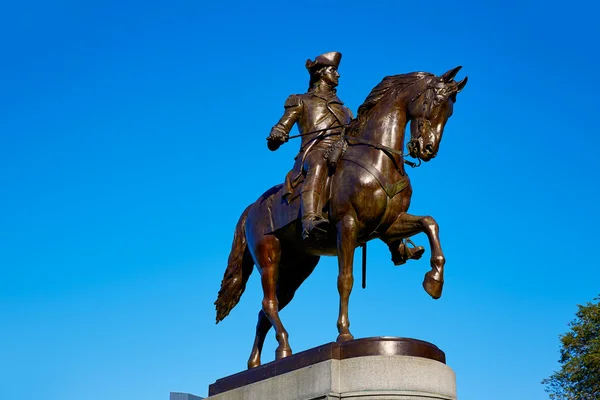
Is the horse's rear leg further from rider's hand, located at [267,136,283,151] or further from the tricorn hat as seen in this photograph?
the tricorn hat

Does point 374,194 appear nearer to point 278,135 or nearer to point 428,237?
point 428,237

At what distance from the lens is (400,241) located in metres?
13.3

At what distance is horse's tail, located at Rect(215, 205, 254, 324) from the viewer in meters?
15.0

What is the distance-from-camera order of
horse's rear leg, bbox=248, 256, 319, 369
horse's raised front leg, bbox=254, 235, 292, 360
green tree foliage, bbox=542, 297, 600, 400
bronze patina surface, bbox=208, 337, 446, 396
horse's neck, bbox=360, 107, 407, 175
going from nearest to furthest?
bronze patina surface, bbox=208, 337, 446, 396 < horse's neck, bbox=360, 107, 407, 175 < horse's raised front leg, bbox=254, 235, 292, 360 < horse's rear leg, bbox=248, 256, 319, 369 < green tree foliage, bbox=542, 297, 600, 400

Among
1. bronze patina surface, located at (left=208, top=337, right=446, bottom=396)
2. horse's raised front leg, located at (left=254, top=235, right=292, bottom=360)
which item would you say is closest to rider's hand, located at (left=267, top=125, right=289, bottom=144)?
horse's raised front leg, located at (left=254, top=235, right=292, bottom=360)

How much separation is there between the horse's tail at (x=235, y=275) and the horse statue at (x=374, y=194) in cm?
85

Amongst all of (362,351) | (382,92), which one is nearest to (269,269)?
(362,351)

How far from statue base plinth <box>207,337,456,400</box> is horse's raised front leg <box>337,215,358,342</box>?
2.33 ft

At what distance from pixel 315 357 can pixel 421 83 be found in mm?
4103

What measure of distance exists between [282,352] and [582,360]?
22.3 metres

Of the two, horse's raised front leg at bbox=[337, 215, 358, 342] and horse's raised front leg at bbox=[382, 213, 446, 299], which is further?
horse's raised front leg at bbox=[337, 215, 358, 342]

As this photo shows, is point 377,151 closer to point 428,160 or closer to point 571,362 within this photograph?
point 428,160

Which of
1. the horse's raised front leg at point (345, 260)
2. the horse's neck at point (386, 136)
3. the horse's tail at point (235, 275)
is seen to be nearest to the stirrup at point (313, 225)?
the horse's raised front leg at point (345, 260)

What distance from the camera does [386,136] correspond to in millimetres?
12898
